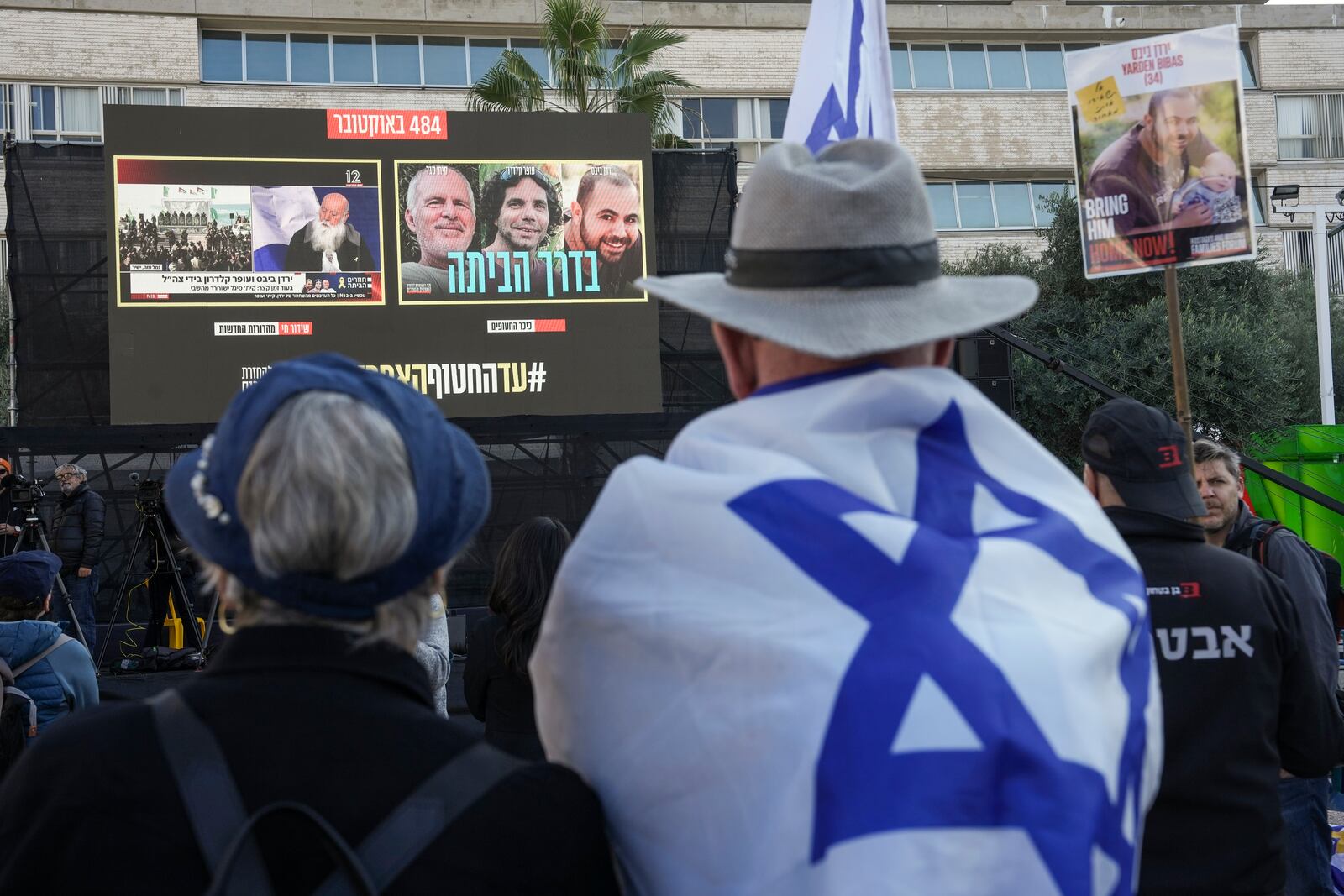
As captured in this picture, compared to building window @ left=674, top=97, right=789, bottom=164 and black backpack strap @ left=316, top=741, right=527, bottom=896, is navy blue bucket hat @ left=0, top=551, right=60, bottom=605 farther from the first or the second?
building window @ left=674, top=97, right=789, bottom=164

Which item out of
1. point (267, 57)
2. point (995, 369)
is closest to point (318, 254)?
point (995, 369)

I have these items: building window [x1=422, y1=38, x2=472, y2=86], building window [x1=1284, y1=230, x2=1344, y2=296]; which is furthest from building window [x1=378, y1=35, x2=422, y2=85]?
building window [x1=1284, y1=230, x2=1344, y2=296]

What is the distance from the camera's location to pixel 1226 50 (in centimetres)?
425

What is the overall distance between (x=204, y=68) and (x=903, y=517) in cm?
2465

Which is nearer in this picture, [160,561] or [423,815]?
[423,815]

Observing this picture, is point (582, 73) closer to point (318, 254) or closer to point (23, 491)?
point (318, 254)

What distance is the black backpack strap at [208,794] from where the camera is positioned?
1138 mm

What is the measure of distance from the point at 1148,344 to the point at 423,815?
1887 cm

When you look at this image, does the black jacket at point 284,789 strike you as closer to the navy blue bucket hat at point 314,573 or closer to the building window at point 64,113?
the navy blue bucket hat at point 314,573

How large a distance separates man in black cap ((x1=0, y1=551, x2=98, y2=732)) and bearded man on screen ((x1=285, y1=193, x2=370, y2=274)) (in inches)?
310

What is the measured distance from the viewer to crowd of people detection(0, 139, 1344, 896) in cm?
119

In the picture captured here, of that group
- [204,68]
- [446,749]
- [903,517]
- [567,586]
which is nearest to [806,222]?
[903,517]

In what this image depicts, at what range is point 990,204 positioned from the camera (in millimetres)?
25578

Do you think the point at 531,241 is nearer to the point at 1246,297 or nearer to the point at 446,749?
the point at 446,749
